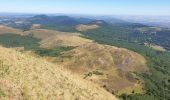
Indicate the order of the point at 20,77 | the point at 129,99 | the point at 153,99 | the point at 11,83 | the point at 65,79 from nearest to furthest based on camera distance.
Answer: the point at 11,83, the point at 20,77, the point at 65,79, the point at 129,99, the point at 153,99

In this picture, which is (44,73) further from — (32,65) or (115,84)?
(115,84)

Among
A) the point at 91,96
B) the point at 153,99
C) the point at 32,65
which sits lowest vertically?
the point at 153,99

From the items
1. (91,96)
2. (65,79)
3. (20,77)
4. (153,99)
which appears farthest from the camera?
(153,99)

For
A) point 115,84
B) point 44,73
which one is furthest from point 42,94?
point 115,84

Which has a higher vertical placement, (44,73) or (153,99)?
(44,73)

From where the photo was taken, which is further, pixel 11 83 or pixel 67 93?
pixel 67 93

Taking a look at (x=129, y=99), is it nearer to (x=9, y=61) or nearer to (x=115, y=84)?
(x=115, y=84)
